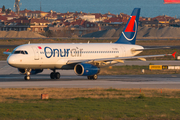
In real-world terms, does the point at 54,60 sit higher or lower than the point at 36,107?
higher

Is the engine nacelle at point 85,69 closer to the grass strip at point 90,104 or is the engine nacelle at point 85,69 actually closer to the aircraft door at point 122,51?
the aircraft door at point 122,51

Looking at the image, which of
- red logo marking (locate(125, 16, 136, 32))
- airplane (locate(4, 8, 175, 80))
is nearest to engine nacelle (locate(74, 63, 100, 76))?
airplane (locate(4, 8, 175, 80))

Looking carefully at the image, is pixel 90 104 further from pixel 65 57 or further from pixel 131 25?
pixel 131 25

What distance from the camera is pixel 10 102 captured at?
24.2 metres

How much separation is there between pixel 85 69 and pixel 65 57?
346 centimetres

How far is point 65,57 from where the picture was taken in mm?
40438

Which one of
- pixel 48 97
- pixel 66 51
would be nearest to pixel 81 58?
pixel 66 51

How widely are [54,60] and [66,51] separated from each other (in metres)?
2.02

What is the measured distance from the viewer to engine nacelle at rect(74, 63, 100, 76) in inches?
1515

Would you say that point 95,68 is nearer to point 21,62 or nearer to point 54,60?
point 54,60

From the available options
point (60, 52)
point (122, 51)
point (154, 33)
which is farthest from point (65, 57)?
point (154, 33)

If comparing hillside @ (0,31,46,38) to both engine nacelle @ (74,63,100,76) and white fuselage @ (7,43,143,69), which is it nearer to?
white fuselage @ (7,43,143,69)

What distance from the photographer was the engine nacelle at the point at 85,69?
3847 cm

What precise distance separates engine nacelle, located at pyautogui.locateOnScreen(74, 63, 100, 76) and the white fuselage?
1.84 metres
